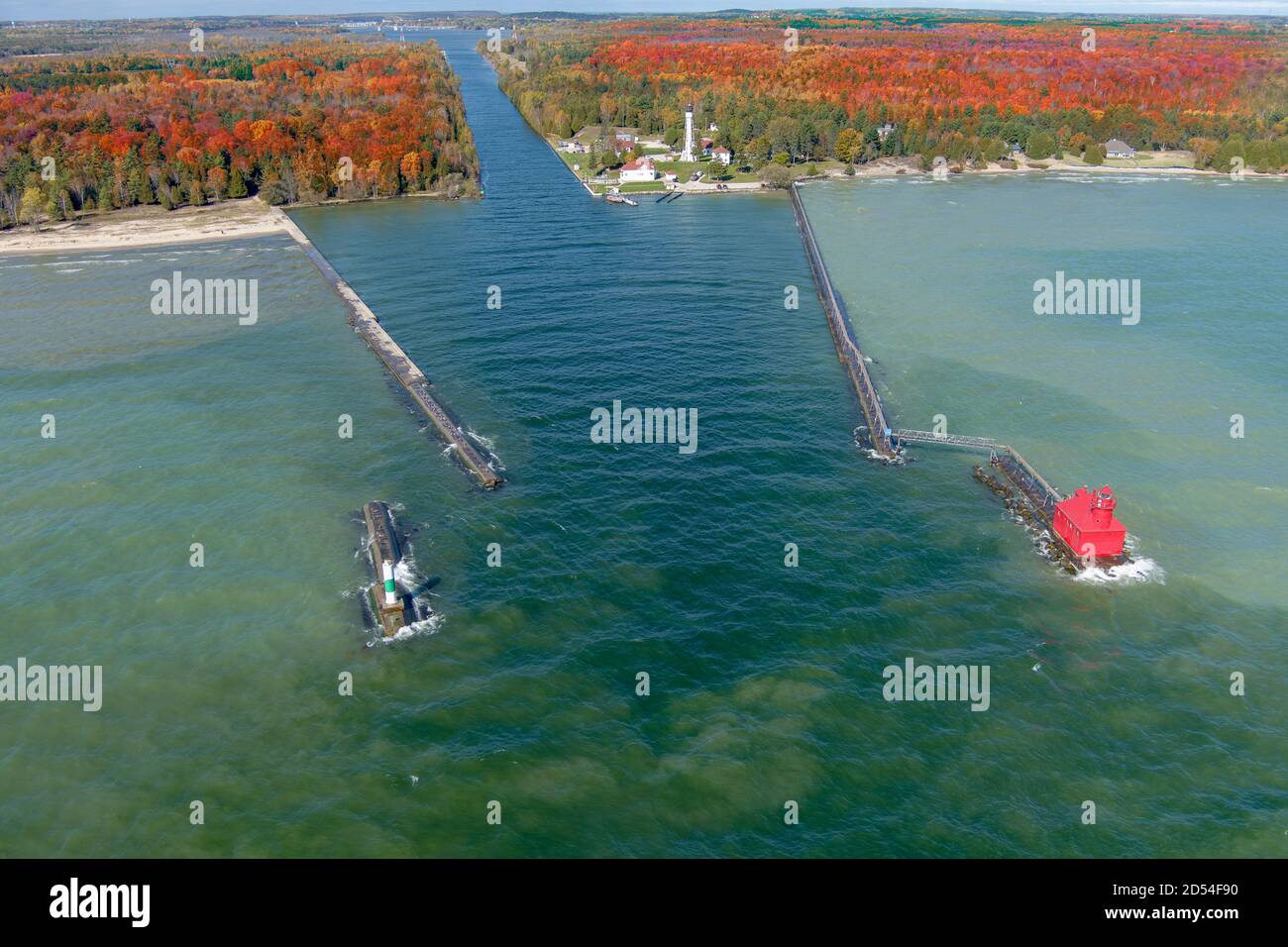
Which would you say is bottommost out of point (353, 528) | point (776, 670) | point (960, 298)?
point (776, 670)

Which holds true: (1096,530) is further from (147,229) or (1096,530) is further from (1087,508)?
(147,229)

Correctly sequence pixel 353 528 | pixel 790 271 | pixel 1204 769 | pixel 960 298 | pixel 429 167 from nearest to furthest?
1. pixel 1204 769
2. pixel 353 528
3. pixel 960 298
4. pixel 790 271
5. pixel 429 167

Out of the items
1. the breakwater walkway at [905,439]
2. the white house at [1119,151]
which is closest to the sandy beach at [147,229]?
the breakwater walkway at [905,439]

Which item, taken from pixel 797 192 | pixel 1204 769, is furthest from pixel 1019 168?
pixel 1204 769

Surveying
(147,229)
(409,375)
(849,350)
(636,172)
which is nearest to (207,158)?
(147,229)

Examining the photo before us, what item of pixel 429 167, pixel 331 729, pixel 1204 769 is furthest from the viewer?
pixel 429 167

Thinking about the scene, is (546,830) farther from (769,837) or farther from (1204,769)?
(1204,769)

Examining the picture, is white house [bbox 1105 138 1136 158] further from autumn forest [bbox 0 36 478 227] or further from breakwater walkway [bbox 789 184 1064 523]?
autumn forest [bbox 0 36 478 227]
